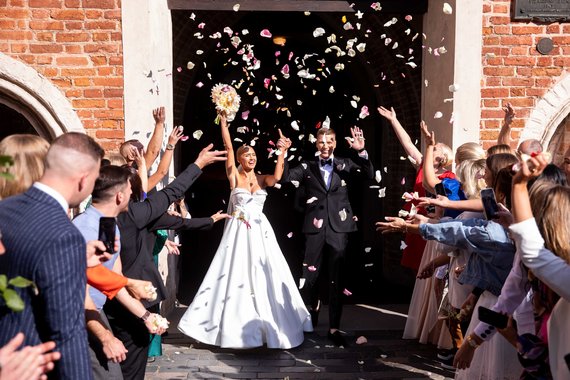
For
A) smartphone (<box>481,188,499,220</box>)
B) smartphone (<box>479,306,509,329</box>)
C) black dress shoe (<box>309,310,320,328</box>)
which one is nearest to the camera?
smartphone (<box>479,306,509,329</box>)

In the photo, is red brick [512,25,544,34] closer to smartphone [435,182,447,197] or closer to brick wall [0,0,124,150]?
smartphone [435,182,447,197]

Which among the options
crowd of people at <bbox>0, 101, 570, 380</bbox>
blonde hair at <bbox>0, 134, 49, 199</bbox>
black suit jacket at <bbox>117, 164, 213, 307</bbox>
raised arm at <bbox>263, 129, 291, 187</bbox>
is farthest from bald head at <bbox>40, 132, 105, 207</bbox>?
raised arm at <bbox>263, 129, 291, 187</bbox>

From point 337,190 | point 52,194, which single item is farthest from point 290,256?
point 52,194

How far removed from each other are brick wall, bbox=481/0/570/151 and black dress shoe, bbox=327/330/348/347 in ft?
7.78

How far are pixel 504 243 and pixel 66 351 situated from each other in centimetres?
282

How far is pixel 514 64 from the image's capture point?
694cm

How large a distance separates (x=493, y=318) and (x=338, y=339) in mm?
3201

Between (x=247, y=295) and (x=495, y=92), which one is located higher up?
(x=495, y=92)

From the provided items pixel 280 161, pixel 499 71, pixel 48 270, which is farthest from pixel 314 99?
pixel 48 270

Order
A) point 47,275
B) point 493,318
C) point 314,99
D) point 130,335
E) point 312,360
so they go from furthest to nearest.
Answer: point 314,99 → point 312,360 → point 130,335 → point 493,318 → point 47,275

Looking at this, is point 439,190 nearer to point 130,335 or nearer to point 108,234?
point 130,335

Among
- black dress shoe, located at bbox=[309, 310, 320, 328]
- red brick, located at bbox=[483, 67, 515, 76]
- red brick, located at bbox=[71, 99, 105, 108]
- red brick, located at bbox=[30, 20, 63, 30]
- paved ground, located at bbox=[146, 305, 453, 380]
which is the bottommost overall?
paved ground, located at bbox=[146, 305, 453, 380]

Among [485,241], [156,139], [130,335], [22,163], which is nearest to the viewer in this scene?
[22,163]

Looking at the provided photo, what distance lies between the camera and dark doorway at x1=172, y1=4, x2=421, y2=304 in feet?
31.0
